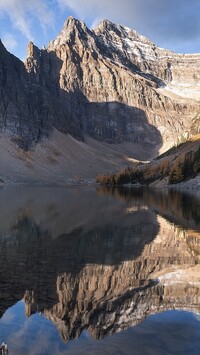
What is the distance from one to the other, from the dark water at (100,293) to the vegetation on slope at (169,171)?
90.2 metres

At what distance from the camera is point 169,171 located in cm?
12544

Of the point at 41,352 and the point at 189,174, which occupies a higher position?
the point at 189,174

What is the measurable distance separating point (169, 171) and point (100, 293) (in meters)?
113

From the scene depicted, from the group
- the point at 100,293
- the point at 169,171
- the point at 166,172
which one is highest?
the point at 169,171

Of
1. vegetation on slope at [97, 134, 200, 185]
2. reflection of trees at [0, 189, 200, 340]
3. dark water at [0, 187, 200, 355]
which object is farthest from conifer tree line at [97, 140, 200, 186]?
dark water at [0, 187, 200, 355]

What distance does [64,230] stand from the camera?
1178 inches

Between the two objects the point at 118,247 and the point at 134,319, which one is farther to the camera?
the point at 118,247

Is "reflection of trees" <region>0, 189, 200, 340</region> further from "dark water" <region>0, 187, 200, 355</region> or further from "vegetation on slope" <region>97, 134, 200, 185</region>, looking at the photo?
"vegetation on slope" <region>97, 134, 200, 185</region>

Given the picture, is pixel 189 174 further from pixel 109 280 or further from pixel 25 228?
pixel 109 280

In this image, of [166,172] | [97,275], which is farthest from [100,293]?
[166,172]

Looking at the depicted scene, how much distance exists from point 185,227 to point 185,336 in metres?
20.6

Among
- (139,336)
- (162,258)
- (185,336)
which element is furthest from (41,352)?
(162,258)

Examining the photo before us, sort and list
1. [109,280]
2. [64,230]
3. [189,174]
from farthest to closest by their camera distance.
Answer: [189,174] → [64,230] → [109,280]

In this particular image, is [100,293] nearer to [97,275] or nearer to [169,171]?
[97,275]
